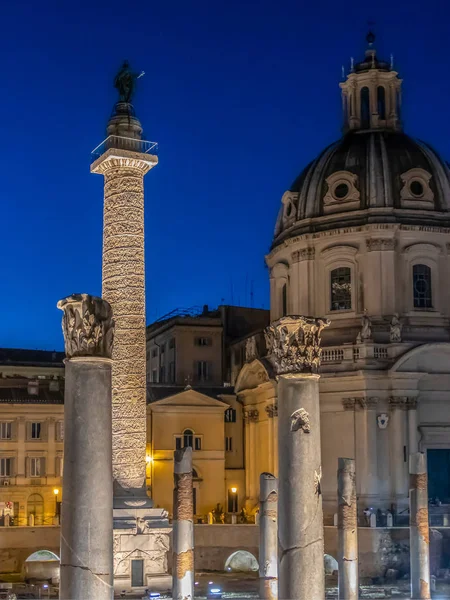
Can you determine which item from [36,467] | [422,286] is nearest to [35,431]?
[36,467]

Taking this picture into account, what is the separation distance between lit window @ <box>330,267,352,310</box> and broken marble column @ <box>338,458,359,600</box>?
22.3 meters

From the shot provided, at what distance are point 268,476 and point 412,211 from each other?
24.5 meters

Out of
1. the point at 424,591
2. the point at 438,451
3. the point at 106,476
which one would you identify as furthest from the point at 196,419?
the point at 106,476

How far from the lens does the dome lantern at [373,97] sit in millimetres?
54250

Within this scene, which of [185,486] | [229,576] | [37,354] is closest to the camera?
[185,486]

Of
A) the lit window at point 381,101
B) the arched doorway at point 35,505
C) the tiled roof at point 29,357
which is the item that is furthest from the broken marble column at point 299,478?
the tiled roof at point 29,357

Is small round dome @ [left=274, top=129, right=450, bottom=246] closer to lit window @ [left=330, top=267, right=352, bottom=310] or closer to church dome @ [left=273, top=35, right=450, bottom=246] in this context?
church dome @ [left=273, top=35, right=450, bottom=246]

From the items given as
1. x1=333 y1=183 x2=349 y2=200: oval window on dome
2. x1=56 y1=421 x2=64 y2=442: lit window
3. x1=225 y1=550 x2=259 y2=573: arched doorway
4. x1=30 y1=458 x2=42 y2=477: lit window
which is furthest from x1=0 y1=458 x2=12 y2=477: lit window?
x1=333 y1=183 x2=349 y2=200: oval window on dome

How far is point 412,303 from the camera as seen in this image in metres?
50.1

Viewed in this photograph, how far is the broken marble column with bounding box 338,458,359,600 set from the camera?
28656mm

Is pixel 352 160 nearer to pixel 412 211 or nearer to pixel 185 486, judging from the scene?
pixel 412 211

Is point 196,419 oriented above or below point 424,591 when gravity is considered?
above

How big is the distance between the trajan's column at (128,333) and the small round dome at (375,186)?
17.4 meters

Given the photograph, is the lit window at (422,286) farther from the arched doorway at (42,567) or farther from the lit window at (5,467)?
the lit window at (5,467)
